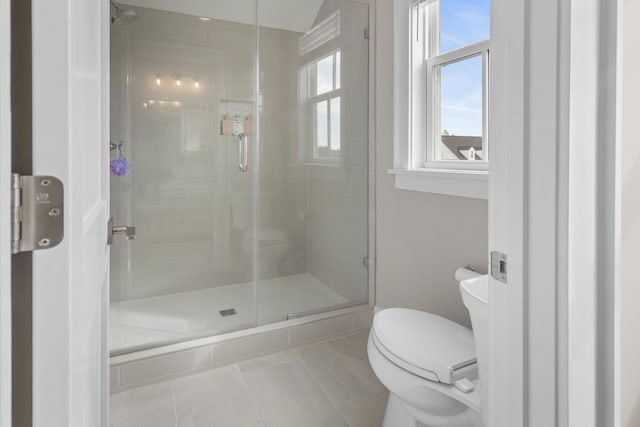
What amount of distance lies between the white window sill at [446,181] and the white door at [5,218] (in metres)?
1.49

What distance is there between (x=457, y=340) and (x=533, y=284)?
748 mm

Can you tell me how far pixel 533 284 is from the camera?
2.09 feet

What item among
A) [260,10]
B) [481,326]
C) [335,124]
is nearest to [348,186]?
[335,124]

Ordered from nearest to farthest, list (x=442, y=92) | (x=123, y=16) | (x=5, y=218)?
(x=5, y=218)
(x=442, y=92)
(x=123, y=16)

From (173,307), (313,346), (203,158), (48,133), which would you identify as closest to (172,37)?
(203,158)

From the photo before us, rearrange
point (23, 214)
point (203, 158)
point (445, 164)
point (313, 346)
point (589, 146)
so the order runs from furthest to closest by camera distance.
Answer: point (203, 158) < point (313, 346) < point (445, 164) < point (589, 146) < point (23, 214)

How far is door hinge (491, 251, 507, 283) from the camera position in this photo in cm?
69

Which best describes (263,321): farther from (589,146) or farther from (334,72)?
(589,146)

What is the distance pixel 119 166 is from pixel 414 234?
70.5 inches

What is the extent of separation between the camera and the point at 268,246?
263 centimetres

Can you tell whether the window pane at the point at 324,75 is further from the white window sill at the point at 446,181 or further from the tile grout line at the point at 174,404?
the tile grout line at the point at 174,404

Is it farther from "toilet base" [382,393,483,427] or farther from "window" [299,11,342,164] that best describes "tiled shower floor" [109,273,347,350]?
"toilet base" [382,393,483,427]

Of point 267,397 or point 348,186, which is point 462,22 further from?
point 267,397

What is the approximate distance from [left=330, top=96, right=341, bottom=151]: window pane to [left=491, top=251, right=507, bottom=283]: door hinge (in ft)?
6.30
